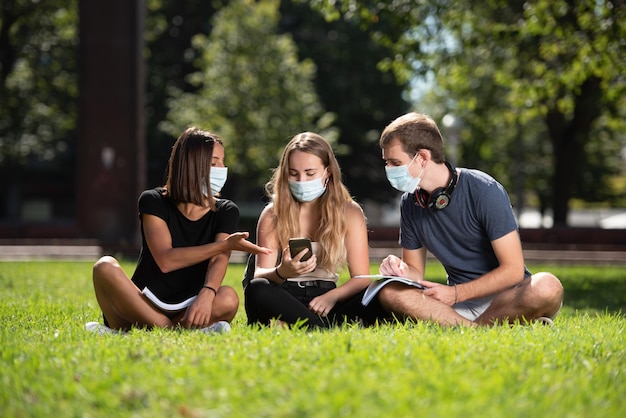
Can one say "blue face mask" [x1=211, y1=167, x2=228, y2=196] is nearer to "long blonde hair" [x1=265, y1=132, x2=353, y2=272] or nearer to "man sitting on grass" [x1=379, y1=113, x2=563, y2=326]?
"long blonde hair" [x1=265, y1=132, x2=353, y2=272]

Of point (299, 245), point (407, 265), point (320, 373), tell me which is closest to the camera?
point (320, 373)

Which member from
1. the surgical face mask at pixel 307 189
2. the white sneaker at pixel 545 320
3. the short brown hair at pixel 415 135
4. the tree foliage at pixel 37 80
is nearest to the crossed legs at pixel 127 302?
the surgical face mask at pixel 307 189

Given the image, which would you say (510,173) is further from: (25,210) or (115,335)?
(115,335)

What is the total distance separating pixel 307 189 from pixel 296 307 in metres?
0.84

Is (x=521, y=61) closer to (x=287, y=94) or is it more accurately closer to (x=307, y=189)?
(x=287, y=94)

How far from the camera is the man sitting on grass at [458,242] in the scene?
6340mm

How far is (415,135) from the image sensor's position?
20.9 ft

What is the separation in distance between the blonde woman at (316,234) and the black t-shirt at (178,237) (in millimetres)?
304

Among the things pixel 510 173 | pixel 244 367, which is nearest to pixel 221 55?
pixel 510 173

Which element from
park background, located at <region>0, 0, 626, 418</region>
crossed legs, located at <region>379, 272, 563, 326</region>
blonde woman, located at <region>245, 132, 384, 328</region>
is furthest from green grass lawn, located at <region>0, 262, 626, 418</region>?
blonde woman, located at <region>245, 132, 384, 328</region>

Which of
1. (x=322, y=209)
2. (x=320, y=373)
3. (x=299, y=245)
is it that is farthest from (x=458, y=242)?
(x=320, y=373)

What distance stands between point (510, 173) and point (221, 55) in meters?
20.2

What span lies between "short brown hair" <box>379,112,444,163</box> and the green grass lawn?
4.00 ft

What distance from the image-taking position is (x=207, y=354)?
16.1 feet
